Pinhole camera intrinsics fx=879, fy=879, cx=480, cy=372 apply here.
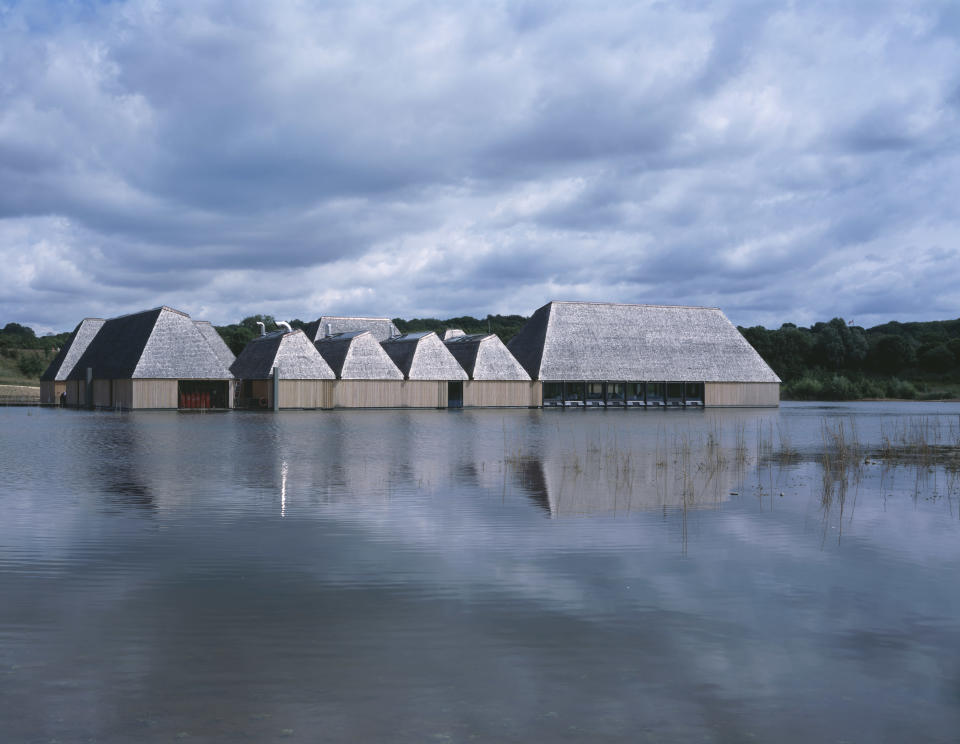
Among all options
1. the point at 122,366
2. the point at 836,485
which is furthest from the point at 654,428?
the point at 122,366

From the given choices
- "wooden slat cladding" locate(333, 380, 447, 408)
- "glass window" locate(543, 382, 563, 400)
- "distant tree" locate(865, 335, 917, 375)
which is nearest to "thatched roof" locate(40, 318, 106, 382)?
"wooden slat cladding" locate(333, 380, 447, 408)

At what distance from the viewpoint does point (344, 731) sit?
Answer: 451 centimetres

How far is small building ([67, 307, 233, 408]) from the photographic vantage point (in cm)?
5009

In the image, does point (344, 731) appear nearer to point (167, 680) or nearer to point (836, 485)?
point (167, 680)

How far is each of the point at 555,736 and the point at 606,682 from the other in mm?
840

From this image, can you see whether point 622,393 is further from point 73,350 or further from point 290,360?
point 73,350

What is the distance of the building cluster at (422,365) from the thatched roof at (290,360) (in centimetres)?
8

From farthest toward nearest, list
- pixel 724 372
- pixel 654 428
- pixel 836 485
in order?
pixel 724 372 → pixel 654 428 → pixel 836 485

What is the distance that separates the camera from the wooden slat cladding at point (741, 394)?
214 feet

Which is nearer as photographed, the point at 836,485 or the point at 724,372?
Answer: the point at 836,485

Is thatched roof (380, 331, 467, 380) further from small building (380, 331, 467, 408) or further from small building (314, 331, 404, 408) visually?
small building (314, 331, 404, 408)

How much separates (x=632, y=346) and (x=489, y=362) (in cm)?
1217

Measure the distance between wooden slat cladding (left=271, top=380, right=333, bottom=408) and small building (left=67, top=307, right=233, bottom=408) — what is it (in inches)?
136

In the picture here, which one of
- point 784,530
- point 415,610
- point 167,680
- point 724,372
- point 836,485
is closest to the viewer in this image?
point 167,680
